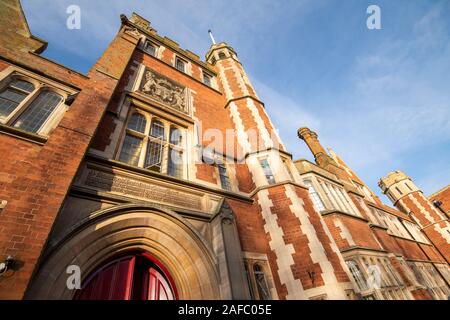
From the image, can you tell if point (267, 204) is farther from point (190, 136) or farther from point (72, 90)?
point (72, 90)

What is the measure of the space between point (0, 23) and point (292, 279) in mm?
10296

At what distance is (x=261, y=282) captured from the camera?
17.0 ft

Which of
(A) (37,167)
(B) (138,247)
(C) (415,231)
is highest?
(C) (415,231)

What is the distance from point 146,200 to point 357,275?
8.20m

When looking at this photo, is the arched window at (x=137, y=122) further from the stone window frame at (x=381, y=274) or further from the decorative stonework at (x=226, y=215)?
the stone window frame at (x=381, y=274)

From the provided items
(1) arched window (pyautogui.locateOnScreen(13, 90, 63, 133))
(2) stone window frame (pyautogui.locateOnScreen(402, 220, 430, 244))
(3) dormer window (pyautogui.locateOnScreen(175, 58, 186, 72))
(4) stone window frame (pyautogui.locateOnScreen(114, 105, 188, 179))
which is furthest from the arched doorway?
(2) stone window frame (pyautogui.locateOnScreen(402, 220, 430, 244))

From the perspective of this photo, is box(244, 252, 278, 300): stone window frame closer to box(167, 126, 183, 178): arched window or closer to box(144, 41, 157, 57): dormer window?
box(167, 126, 183, 178): arched window

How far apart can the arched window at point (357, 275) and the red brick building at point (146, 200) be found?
0.04 metres

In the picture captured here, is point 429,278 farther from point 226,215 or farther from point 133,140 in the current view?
point 133,140

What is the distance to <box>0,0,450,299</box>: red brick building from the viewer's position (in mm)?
3244

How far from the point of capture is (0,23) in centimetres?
545

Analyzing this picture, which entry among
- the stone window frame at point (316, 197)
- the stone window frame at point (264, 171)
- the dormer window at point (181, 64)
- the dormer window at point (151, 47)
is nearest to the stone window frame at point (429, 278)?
the stone window frame at point (316, 197)

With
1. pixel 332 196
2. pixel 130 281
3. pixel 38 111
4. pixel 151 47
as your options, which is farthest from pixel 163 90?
pixel 332 196
